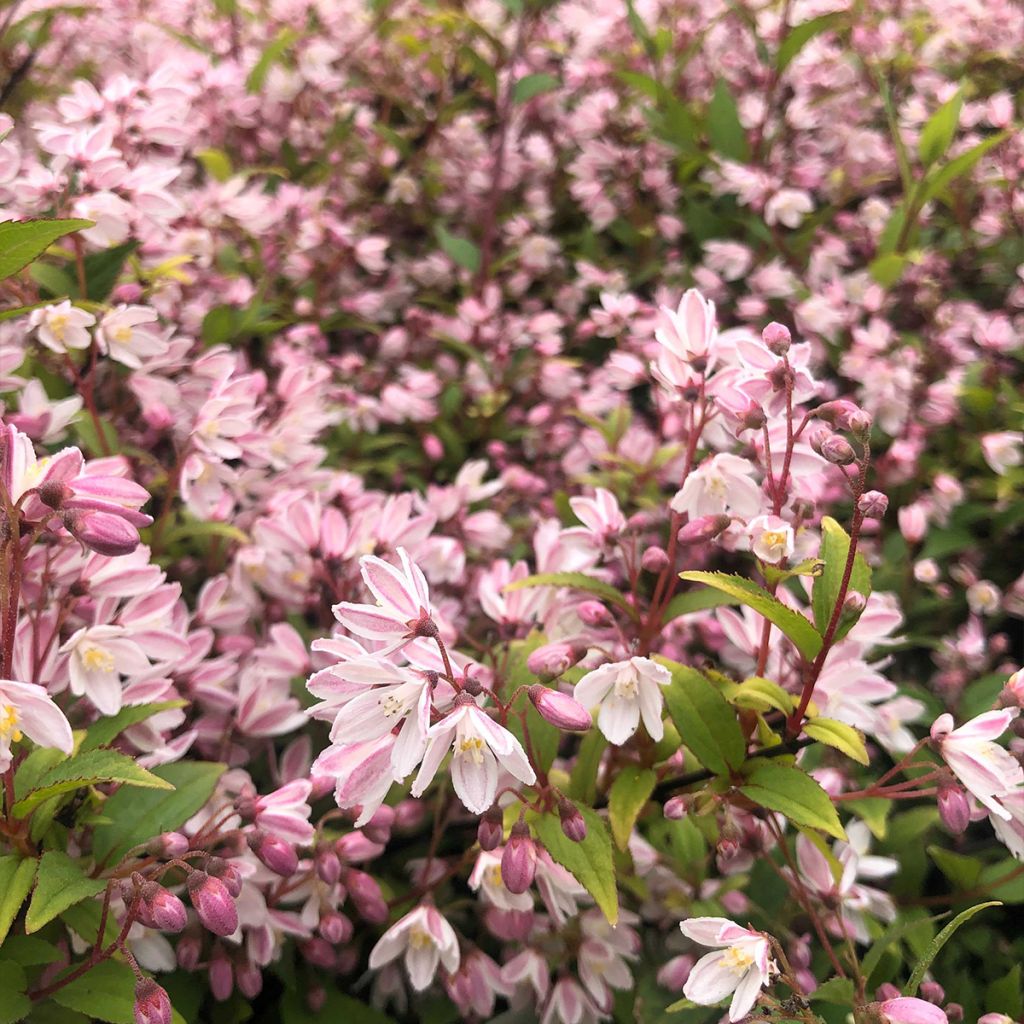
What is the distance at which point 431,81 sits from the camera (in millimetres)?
2770

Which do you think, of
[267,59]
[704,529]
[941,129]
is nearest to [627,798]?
[704,529]

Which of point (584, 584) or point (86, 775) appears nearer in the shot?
point (86, 775)

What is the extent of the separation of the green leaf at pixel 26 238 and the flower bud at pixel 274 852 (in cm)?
69

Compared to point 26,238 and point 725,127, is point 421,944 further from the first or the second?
point 725,127

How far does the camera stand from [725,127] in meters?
2.32

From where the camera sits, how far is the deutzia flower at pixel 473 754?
31.5 inches

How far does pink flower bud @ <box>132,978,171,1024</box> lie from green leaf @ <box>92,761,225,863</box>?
20cm

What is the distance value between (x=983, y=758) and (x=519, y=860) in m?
0.50

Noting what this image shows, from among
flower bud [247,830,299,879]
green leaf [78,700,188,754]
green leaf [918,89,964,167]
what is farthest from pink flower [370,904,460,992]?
green leaf [918,89,964,167]

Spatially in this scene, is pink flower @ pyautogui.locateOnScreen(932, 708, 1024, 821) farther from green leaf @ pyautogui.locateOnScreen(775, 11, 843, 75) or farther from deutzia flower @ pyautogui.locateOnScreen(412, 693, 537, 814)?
green leaf @ pyautogui.locateOnScreen(775, 11, 843, 75)

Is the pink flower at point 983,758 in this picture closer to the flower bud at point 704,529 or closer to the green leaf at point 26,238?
the flower bud at point 704,529

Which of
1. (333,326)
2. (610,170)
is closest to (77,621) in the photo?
(333,326)

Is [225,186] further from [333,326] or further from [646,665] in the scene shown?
[646,665]

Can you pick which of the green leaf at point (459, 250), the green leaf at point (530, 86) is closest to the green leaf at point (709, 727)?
the green leaf at point (459, 250)
